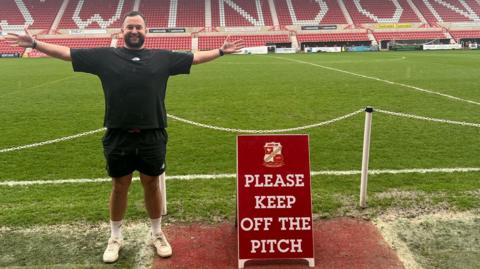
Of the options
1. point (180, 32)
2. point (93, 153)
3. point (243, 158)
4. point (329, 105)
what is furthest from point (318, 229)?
point (180, 32)

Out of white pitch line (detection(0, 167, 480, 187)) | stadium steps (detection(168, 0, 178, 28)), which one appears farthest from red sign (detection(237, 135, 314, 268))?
stadium steps (detection(168, 0, 178, 28))

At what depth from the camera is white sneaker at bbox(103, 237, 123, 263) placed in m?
3.64

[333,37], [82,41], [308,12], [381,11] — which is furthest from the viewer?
[381,11]

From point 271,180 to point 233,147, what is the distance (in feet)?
12.1

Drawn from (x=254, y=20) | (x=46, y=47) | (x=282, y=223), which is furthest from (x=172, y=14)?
(x=282, y=223)

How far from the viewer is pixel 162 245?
3795 mm

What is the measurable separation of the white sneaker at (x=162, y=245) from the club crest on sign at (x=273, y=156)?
1.06 metres

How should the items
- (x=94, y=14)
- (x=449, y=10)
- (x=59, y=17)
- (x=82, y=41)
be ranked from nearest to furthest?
(x=82, y=41) → (x=59, y=17) → (x=94, y=14) → (x=449, y=10)

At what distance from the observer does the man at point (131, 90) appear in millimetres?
3391

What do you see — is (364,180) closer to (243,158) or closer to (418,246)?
(418,246)

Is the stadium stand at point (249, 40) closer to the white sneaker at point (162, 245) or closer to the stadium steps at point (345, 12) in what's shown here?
the stadium steps at point (345, 12)

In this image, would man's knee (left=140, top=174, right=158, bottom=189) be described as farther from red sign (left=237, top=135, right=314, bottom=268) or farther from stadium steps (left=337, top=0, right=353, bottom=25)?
stadium steps (left=337, top=0, right=353, bottom=25)

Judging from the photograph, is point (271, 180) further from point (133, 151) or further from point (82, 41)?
point (82, 41)

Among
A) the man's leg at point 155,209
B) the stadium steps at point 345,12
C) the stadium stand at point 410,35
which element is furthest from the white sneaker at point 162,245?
the stadium steps at point 345,12
